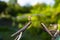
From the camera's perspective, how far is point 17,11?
9047mm

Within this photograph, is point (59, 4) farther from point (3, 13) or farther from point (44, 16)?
point (3, 13)

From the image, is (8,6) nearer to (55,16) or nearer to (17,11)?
(17,11)

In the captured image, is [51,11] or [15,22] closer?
[51,11]

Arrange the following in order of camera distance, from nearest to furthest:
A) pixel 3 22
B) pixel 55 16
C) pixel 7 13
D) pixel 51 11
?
pixel 55 16, pixel 51 11, pixel 3 22, pixel 7 13

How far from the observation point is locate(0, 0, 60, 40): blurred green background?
5122mm

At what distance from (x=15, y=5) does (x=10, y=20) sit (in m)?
0.92

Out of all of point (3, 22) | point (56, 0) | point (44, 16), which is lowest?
point (3, 22)

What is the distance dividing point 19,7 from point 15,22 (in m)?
1.61

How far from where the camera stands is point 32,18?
5.05 m

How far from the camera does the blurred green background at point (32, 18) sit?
5122mm

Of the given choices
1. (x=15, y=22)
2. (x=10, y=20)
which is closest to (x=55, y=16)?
(x=15, y=22)

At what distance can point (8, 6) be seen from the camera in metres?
9.08

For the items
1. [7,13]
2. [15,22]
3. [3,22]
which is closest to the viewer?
[15,22]

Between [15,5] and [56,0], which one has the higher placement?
[56,0]
